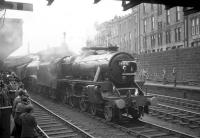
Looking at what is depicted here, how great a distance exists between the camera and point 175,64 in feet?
79.2

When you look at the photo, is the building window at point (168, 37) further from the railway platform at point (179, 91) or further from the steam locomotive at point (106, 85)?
the steam locomotive at point (106, 85)

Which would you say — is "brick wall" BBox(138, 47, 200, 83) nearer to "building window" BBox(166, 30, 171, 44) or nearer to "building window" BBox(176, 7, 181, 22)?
"building window" BBox(166, 30, 171, 44)

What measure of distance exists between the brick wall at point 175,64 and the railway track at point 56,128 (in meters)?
13.4

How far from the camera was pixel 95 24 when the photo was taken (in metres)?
22.5

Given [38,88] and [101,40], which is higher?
[101,40]

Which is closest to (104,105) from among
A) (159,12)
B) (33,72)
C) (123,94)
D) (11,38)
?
(123,94)

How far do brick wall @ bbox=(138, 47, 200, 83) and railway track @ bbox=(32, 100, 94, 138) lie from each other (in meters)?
13.4

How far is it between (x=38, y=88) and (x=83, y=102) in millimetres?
9769

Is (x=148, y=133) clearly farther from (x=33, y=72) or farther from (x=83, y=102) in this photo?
(x=33, y=72)

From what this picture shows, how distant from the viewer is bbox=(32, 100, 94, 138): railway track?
29.0 feet

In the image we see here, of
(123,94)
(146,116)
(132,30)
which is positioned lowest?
(146,116)

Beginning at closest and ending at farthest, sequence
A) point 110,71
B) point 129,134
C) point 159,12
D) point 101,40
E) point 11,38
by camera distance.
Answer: point 129,134 → point 110,71 → point 11,38 → point 159,12 → point 101,40

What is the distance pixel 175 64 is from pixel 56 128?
16645mm

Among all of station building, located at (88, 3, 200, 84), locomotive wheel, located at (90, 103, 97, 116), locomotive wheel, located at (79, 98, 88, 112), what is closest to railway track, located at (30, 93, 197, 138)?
locomotive wheel, located at (90, 103, 97, 116)
